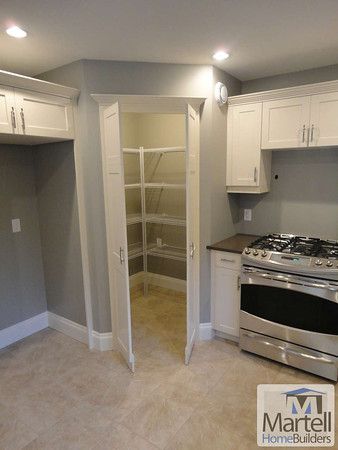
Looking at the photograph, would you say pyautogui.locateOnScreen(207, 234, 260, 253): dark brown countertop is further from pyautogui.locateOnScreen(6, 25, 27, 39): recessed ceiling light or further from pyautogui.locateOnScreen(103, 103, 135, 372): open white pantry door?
pyautogui.locateOnScreen(6, 25, 27, 39): recessed ceiling light

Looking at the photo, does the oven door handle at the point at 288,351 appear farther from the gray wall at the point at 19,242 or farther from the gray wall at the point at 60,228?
the gray wall at the point at 19,242

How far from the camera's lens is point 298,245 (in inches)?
105

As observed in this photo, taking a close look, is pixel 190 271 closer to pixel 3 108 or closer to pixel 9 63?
pixel 3 108

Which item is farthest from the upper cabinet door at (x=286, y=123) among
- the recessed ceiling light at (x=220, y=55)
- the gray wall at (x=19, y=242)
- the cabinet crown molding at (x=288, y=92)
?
the gray wall at (x=19, y=242)

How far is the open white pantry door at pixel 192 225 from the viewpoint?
2326mm

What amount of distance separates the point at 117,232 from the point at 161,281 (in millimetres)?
1967

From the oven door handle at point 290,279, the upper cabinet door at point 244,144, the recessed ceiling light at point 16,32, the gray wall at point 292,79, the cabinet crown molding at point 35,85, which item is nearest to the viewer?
the recessed ceiling light at point 16,32

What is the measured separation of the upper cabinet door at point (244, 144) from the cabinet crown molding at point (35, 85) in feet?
4.66

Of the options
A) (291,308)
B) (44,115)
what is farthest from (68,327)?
(291,308)

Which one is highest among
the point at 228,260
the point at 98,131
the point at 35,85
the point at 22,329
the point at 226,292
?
the point at 35,85

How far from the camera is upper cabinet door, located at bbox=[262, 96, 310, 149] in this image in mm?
2533

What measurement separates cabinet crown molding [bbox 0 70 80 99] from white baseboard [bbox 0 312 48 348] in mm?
2186

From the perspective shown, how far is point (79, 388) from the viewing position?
7.63 ft

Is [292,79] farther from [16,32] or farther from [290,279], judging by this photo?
[16,32]
